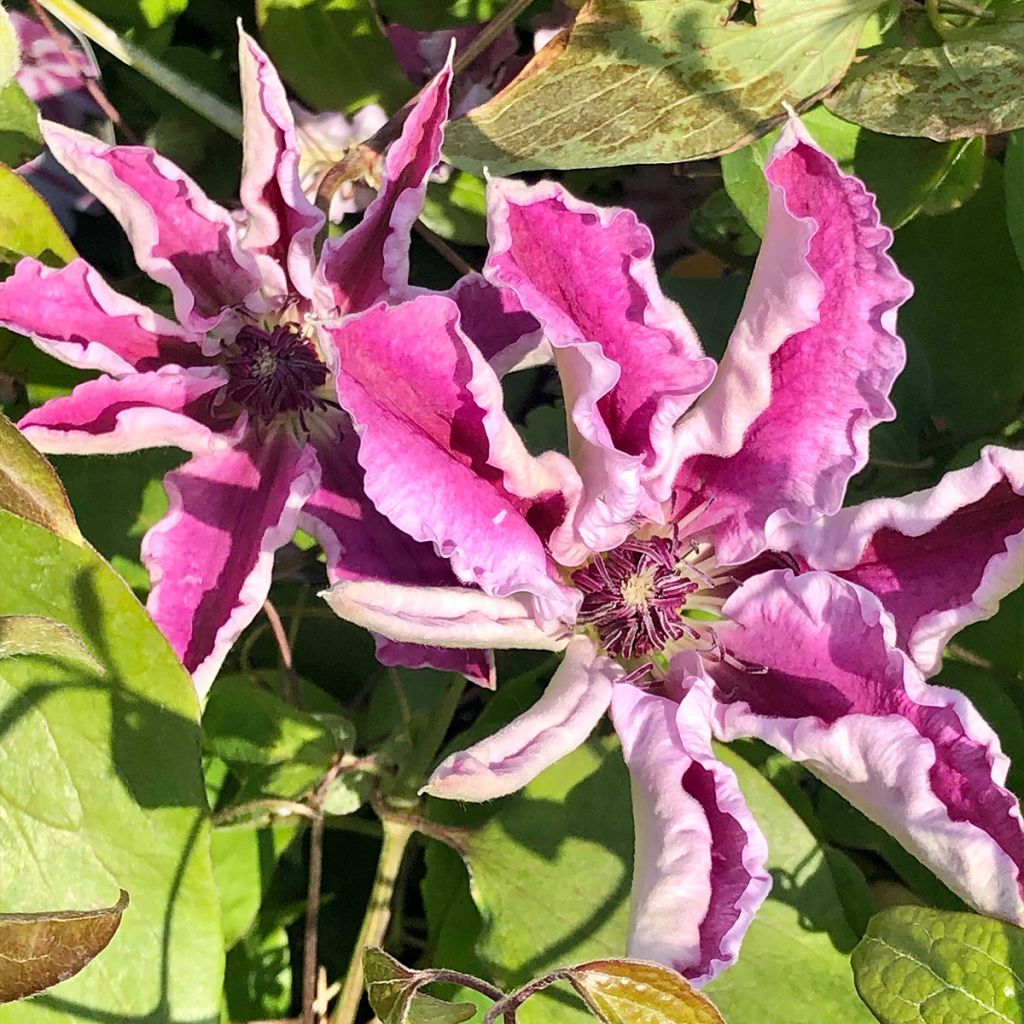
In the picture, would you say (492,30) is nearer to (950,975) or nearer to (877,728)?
(877,728)

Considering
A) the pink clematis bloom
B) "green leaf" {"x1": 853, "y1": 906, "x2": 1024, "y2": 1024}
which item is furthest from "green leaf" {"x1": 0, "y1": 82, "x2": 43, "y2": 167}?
"green leaf" {"x1": 853, "y1": 906, "x2": 1024, "y2": 1024}

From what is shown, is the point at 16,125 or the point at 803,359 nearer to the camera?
the point at 803,359

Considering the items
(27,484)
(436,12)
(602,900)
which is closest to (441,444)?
(27,484)

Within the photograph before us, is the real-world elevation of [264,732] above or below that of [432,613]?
below

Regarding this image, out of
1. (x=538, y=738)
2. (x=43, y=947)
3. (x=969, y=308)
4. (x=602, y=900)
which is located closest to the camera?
(x=43, y=947)

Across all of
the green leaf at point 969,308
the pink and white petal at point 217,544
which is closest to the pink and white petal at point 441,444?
the pink and white petal at point 217,544

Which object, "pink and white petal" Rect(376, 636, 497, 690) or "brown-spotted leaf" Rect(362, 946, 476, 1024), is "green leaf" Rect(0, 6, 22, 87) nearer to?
"pink and white petal" Rect(376, 636, 497, 690)
